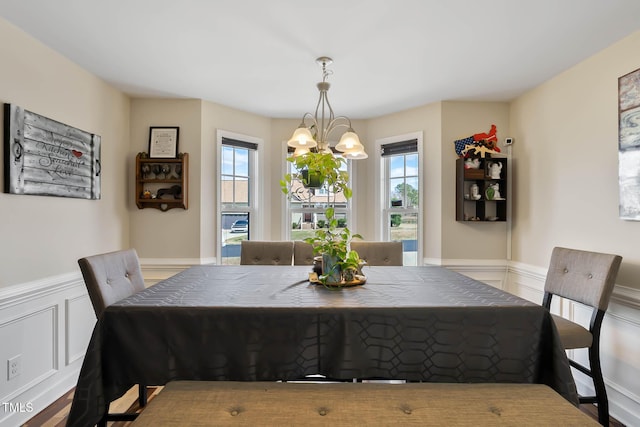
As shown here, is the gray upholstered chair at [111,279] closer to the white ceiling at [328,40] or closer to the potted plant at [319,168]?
the potted plant at [319,168]

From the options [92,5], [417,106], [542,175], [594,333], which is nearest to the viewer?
[92,5]

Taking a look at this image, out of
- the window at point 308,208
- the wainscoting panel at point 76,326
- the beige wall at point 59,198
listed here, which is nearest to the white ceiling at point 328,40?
the beige wall at point 59,198

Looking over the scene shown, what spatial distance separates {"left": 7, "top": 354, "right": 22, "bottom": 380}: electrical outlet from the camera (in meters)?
1.98

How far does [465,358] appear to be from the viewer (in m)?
1.37

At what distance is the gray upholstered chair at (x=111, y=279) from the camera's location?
5.35 ft

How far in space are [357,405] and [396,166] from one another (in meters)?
2.95

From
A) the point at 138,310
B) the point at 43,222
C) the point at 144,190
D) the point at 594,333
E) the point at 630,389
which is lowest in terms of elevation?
the point at 630,389

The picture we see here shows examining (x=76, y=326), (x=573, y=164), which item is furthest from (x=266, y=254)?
(x=573, y=164)

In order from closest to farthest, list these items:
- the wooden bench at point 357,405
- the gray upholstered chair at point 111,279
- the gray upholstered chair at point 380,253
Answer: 1. the wooden bench at point 357,405
2. the gray upholstered chair at point 111,279
3. the gray upholstered chair at point 380,253

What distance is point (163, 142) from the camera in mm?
3258

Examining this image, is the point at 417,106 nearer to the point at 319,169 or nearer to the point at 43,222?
the point at 319,169

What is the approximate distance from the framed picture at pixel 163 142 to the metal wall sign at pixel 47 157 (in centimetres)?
52

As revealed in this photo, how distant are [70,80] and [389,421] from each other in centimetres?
296

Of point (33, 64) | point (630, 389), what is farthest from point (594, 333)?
point (33, 64)
